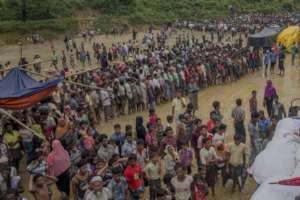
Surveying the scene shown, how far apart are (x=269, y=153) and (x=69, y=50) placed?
946 inches

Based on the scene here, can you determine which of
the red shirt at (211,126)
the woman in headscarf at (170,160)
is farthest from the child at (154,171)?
the red shirt at (211,126)

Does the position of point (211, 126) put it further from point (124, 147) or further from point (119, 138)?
point (124, 147)

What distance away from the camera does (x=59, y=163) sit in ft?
27.8

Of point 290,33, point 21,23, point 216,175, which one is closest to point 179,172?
point 216,175

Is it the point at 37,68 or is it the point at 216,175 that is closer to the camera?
the point at 216,175

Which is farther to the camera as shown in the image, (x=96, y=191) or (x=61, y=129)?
(x=61, y=129)

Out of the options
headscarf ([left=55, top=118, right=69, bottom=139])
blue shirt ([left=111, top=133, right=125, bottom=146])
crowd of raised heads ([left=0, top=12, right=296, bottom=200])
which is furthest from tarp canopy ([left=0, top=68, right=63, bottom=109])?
blue shirt ([left=111, top=133, right=125, bottom=146])

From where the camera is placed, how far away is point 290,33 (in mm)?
26047

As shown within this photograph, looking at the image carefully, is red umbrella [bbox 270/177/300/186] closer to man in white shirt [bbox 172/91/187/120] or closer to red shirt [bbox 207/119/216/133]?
red shirt [bbox 207/119/216/133]

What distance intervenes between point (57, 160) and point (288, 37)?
20.2 m

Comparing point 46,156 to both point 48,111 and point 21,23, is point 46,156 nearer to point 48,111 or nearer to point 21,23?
point 48,111

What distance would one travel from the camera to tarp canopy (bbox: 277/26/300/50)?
25453mm

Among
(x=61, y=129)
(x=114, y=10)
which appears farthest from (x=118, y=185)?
(x=114, y=10)

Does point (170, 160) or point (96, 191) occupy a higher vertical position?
point (96, 191)
